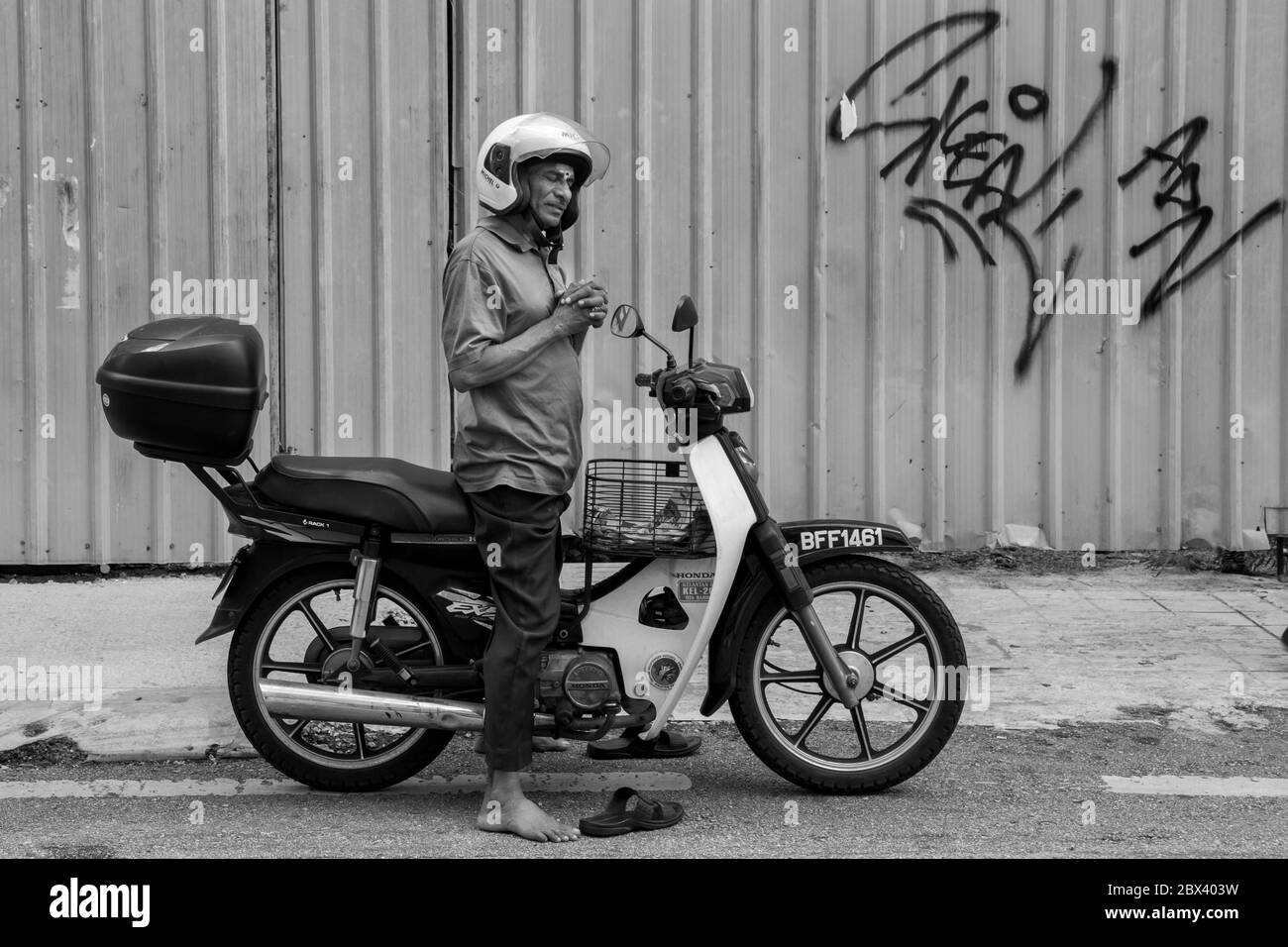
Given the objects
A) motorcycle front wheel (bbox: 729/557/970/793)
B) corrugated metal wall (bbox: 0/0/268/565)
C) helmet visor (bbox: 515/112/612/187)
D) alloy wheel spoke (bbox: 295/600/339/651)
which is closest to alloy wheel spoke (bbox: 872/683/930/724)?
motorcycle front wheel (bbox: 729/557/970/793)

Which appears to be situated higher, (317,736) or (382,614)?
(382,614)

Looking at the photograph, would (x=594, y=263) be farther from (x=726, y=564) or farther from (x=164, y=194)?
(x=726, y=564)

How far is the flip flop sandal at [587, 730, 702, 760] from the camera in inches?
180

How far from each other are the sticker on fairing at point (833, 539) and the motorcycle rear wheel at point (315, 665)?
114 centimetres

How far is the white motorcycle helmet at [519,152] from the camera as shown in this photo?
13.9ft

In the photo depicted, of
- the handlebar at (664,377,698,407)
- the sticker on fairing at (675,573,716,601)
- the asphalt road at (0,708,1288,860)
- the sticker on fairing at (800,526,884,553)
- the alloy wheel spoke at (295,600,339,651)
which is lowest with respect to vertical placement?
the asphalt road at (0,708,1288,860)

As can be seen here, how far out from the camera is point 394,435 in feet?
25.5

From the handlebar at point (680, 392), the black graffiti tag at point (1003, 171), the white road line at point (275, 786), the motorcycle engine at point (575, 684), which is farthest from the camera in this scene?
the black graffiti tag at point (1003, 171)

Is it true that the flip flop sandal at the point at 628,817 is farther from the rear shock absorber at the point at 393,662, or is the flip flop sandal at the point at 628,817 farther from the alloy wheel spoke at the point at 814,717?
the rear shock absorber at the point at 393,662

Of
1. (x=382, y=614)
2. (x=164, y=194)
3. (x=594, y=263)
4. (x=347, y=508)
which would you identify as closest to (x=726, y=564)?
(x=347, y=508)

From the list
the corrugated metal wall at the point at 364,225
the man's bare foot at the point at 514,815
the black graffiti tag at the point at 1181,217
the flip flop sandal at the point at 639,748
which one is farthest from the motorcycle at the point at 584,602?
the black graffiti tag at the point at 1181,217

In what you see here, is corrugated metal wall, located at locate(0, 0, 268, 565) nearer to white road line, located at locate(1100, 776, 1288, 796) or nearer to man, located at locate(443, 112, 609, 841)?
man, located at locate(443, 112, 609, 841)

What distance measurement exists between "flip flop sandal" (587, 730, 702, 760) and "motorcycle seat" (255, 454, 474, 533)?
796 millimetres
